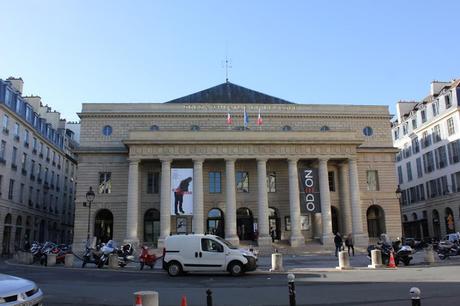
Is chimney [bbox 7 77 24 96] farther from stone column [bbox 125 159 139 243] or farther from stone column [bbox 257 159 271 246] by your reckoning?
stone column [bbox 257 159 271 246]

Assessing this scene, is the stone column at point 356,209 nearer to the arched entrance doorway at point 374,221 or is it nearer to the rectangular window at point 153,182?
the arched entrance doorway at point 374,221

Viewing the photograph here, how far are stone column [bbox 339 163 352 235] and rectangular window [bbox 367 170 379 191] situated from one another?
292 cm

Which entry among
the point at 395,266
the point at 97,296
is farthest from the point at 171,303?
the point at 395,266

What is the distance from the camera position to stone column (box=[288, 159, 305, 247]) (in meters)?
38.3

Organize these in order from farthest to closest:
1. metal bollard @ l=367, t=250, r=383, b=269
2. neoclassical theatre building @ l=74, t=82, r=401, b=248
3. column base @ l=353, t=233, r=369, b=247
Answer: neoclassical theatre building @ l=74, t=82, r=401, b=248, column base @ l=353, t=233, r=369, b=247, metal bollard @ l=367, t=250, r=383, b=269

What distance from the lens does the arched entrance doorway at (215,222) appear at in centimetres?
4178

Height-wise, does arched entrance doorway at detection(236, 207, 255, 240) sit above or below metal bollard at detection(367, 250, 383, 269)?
above

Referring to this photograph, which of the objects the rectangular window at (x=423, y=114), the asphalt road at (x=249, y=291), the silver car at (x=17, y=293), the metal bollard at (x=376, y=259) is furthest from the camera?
the rectangular window at (x=423, y=114)

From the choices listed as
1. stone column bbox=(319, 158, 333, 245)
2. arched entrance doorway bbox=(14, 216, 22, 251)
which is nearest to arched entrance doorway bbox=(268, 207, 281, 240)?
stone column bbox=(319, 158, 333, 245)

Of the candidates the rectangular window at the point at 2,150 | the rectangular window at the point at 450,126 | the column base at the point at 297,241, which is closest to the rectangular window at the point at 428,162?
the rectangular window at the point at 450,126

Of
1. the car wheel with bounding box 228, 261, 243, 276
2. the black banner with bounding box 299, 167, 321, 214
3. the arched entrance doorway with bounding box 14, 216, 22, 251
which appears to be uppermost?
the black banner with bounding box 299, 167, 321, 214

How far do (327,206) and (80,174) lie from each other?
2278 centimetres

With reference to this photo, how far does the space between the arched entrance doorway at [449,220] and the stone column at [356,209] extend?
13.4 metres

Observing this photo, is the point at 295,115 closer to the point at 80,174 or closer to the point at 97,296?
the point at 80,174
